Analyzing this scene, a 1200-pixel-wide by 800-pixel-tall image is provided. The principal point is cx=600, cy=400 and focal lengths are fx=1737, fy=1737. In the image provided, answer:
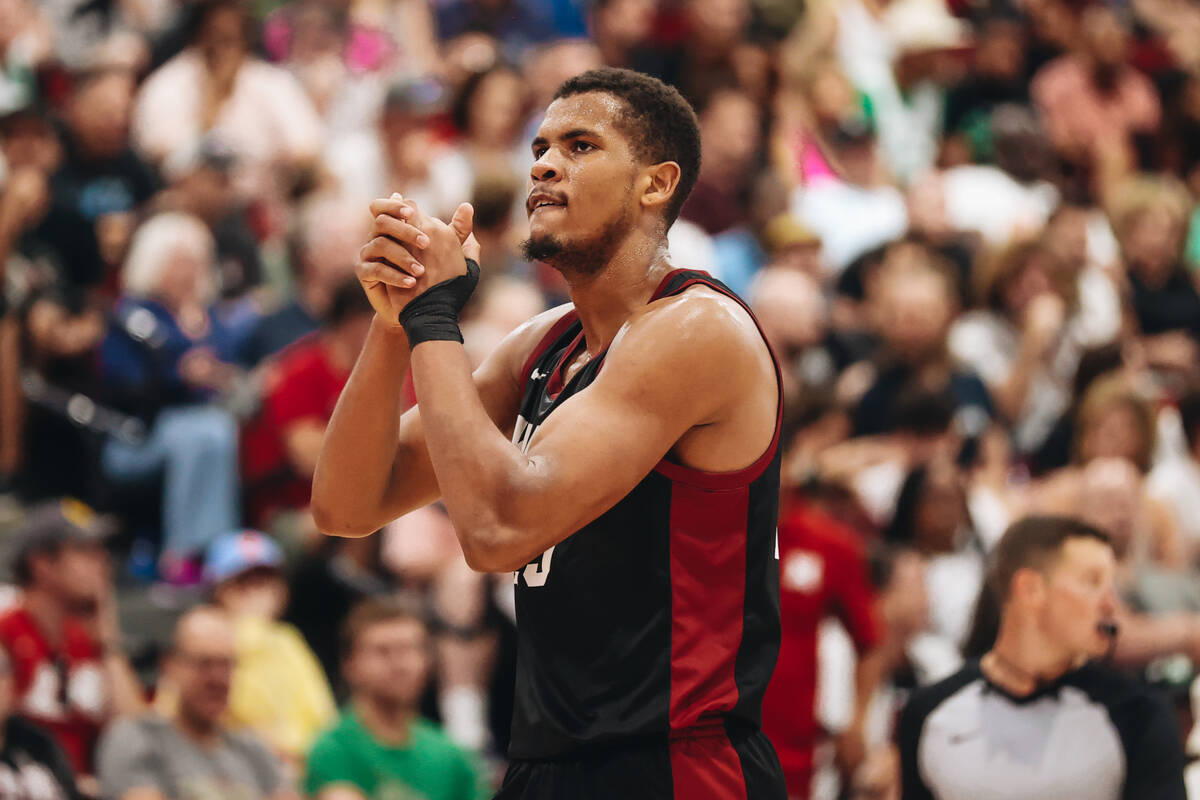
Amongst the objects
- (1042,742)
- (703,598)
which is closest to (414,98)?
(1042,742)

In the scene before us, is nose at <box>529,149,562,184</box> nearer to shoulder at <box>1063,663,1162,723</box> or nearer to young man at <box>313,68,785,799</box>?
young man at <box>313,68,785,799</box>

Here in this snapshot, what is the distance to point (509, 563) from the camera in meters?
3.19

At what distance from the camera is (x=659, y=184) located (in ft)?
12.0

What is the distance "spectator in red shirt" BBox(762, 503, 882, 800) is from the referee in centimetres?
236

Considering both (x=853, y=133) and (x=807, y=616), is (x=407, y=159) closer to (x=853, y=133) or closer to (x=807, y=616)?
(x=853, y=133)

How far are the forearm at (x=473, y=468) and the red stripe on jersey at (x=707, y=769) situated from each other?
552 mm

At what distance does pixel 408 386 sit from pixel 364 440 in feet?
15.9

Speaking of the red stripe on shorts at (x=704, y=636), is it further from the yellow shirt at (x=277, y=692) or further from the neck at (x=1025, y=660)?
the yellow shirt at (x=277, y=692)

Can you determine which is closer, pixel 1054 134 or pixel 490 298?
pixel 490 298

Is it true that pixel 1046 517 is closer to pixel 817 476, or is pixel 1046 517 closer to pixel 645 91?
pixel 645 91

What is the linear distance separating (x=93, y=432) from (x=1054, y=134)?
26.7ft

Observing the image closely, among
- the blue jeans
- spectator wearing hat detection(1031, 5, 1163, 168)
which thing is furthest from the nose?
spectator wearing hat detection(1031, 5, 1163, 168)

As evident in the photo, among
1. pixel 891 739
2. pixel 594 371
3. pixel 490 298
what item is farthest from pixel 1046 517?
pixel 490 298

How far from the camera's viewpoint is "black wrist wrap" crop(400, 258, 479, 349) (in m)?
3.34
